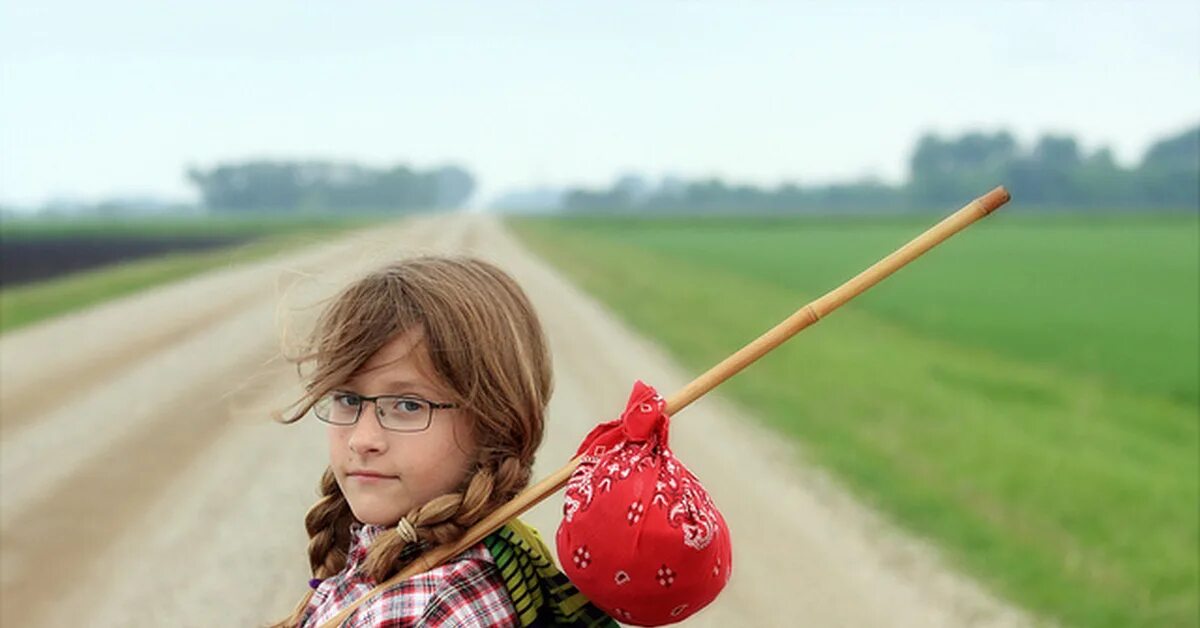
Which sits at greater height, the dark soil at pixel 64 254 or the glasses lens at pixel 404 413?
the glasses lens at pixel 404 413

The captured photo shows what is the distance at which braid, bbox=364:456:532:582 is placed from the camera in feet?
5.69

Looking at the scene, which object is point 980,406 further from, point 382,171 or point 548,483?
point 382,171

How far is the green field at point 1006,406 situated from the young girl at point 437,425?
13.8 feet

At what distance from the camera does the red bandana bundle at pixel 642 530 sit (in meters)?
1.59

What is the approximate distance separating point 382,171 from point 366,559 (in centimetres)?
20178

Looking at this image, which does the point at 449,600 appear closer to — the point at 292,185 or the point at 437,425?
the point at 437,425

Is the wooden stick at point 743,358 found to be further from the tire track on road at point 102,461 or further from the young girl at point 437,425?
the tire track on road at point 102,461

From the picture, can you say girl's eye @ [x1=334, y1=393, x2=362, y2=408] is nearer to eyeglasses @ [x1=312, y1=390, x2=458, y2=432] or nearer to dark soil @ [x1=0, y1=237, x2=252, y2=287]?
eyeglasses @ [x1=312, y1=390, x2=458, y2=432]

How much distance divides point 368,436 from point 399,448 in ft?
0.16

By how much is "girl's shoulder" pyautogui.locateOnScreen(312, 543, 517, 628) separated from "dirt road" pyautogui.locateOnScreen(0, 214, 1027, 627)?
52cm

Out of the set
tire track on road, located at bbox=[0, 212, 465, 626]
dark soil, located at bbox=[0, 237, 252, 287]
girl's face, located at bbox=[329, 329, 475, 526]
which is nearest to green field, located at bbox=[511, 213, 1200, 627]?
tire track on road, located at bbox=[0, 212, 465, 626]

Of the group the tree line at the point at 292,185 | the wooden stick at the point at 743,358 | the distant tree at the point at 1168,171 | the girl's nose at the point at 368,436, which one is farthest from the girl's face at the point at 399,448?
the tree line at the point at 292,185

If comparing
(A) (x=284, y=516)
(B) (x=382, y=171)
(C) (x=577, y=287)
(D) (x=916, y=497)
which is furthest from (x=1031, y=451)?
(B) (x=382, y=171)

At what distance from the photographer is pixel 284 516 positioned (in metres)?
6.59
